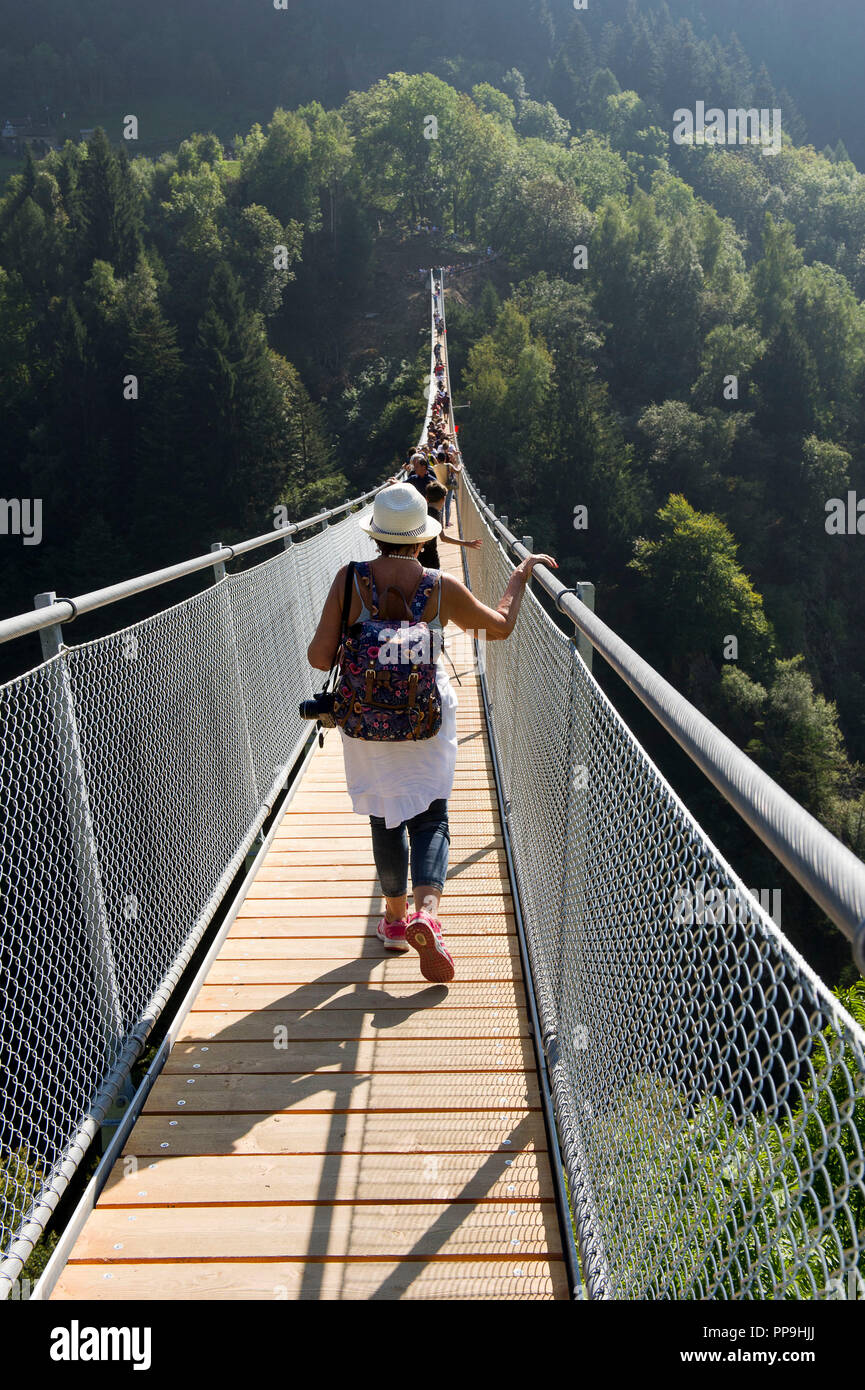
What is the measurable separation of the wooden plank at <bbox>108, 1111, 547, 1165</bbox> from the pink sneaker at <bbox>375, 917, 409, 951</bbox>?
81cm

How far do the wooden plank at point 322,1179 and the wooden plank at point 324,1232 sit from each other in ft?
0.10

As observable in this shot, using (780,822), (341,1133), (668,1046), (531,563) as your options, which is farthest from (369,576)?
(780,822)

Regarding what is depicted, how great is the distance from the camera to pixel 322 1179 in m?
2.28

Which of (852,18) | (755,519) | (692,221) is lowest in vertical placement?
(755,519)

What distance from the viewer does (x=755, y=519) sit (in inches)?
2050

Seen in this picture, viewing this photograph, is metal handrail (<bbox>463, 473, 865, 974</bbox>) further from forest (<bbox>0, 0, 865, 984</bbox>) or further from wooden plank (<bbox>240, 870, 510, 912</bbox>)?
forest (<bbox>0, 0, 865, 984</bbox>)

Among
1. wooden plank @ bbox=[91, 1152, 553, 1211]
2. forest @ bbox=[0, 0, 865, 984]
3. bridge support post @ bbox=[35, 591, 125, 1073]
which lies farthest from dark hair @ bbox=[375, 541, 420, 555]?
forest @ bbox=[0, 0, 865, 984]

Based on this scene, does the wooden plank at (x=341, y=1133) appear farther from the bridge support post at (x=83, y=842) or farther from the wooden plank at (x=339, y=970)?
the wooden plank at (x=339, y=970)

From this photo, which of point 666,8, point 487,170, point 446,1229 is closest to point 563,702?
point 446,1229

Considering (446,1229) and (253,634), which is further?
(253,634)

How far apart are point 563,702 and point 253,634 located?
219 centimetres

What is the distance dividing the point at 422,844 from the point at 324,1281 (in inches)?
49.2
